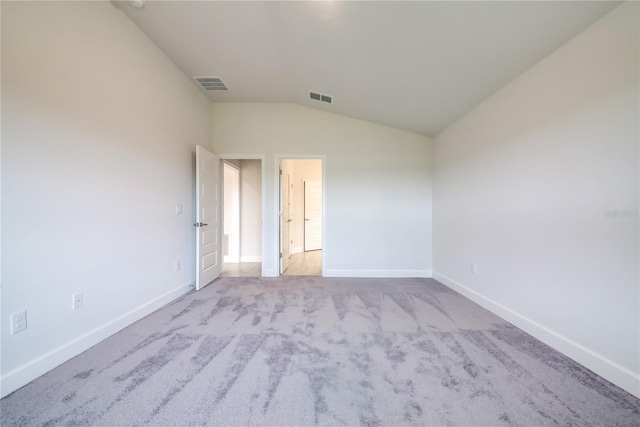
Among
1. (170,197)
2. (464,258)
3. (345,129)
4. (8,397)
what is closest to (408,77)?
(345,129)

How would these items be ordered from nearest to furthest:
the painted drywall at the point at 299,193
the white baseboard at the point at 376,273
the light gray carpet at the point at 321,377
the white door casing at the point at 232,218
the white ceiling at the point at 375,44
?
1. the light gray carpet at the point at 321,377
2. the white ceiling at the point at 375,44
3. the white baseboard at the point at 376,273
4. the white door casing at the point at 232,218
5. the painted drywall at the point at 299,193

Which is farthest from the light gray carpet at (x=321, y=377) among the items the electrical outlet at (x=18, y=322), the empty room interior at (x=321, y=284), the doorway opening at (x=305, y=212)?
the doorway opening at (x=305, y=212)

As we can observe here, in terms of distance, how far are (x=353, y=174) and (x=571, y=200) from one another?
2.60m

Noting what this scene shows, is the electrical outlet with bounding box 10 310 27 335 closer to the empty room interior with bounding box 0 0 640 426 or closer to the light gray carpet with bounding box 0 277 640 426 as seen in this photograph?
the empty room interior with bounding box 0 0 640 426

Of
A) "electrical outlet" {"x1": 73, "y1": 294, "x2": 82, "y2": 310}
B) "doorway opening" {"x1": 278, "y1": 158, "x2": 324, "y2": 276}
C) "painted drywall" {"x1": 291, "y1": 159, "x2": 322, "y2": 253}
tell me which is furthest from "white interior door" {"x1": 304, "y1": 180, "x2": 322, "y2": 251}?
"electrical outlet" {"x1": 73, "y1": 294, "x2": 82, "y2": 310}

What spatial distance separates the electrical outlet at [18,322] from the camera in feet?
4.56

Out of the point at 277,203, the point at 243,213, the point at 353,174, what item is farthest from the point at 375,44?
the point at 243,213

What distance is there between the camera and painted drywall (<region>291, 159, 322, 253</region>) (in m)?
6.08

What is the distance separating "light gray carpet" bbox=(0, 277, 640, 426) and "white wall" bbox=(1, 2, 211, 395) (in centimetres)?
28

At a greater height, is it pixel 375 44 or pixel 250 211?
pixel 375 44

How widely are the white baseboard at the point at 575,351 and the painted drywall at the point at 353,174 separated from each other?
1.53 metres

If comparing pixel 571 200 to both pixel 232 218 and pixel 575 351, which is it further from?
pixel 232 218

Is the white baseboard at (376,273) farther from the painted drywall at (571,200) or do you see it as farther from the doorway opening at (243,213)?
the doorway opening at (243,213)

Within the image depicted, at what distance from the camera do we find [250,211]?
509 centimetres
